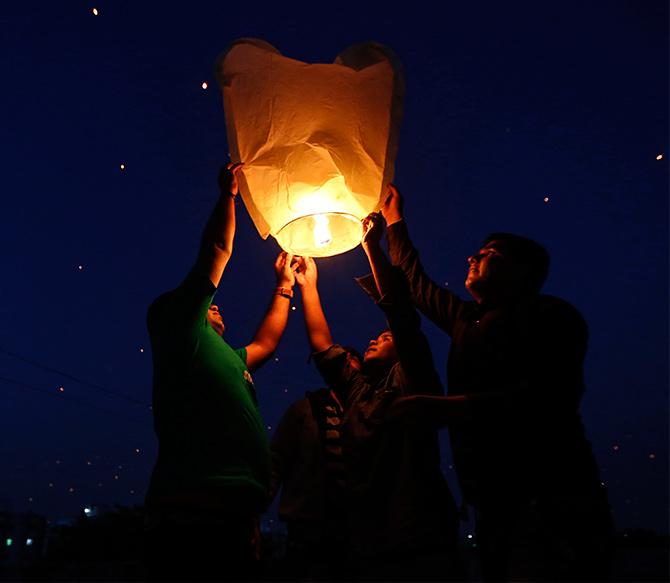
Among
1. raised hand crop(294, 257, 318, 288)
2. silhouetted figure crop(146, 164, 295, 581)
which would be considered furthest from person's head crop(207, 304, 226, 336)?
raised hand crop(294, 257, 318, 288)

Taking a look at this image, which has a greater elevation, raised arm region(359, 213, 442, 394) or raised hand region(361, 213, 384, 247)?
raised hand region(361, 213, 384, 247)

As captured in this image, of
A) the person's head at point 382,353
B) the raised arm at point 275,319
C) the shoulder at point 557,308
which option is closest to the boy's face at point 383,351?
the person's head at point 382,353

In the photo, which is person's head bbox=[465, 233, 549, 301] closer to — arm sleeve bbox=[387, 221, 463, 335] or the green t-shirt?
arm sleeve bbox=[387, 221, 463, 335]

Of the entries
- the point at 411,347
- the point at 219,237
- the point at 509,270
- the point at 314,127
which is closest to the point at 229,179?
the point at 219,237

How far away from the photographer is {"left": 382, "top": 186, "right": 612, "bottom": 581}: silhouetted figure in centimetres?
187

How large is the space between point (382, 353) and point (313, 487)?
816 mm

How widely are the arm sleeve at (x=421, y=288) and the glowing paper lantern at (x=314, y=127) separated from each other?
0.82 ft

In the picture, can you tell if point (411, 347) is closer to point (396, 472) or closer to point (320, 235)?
point (396, 472)

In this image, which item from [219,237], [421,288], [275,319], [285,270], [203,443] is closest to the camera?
[203,443]

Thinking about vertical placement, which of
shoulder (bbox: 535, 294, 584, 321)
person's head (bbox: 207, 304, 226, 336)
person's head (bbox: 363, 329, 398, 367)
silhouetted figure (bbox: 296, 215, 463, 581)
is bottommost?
silhouetted figure (bbox: 296, 215, 463, 581)

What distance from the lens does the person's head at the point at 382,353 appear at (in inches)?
121

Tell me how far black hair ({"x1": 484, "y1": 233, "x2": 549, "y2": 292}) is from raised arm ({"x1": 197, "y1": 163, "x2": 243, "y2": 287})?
1283mm

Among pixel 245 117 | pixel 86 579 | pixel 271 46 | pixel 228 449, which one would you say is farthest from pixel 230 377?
pixel 86 579

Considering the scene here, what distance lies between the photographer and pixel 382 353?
122 inches
